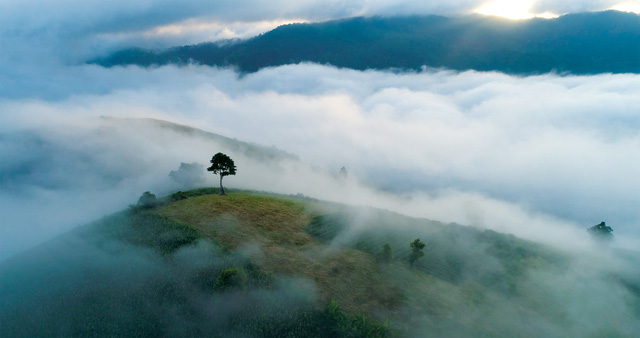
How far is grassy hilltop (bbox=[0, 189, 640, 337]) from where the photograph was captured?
46.3 m

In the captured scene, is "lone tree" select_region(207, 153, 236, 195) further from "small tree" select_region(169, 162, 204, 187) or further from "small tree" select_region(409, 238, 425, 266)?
"small tree" select_region(409, 238, 425, 266)

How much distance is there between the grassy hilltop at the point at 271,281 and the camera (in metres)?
46.3

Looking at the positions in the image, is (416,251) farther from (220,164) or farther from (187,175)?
(187,175)

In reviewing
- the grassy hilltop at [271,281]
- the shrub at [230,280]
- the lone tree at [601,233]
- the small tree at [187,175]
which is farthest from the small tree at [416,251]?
the small tree at [187,175]

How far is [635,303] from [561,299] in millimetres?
15920

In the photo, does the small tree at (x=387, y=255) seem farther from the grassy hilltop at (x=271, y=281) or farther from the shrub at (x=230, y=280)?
the shrub at (x=230, y=280)

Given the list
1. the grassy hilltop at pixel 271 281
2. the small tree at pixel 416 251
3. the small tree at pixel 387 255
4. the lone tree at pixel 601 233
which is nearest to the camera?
the grassy hilltop at pixel 271 281

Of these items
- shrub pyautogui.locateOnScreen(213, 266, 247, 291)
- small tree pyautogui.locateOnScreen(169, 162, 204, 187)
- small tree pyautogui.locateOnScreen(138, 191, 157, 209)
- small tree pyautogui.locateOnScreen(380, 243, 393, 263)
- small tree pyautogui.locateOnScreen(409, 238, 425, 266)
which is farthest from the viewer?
small tree pyautogui.locateOnScreen(169, 162, 204, 187)

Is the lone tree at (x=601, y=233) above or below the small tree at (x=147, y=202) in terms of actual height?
below

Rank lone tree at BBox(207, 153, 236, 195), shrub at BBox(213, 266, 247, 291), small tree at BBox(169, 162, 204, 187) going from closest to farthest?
1. shrub at BBox(213, 266, 247, 291)
2. lone tree at BBox(207, 153, 236, 195)
3. small tree at BBox(169, 162, 204, 187)

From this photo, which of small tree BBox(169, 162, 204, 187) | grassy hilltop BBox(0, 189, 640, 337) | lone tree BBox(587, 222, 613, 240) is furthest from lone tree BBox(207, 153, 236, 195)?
lone tree BBox(587, 222, 613, 240)

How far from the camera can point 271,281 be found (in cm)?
5397

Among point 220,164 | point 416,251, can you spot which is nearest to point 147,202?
point 220,164

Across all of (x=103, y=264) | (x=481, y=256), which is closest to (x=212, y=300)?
(x=103, y=264)
